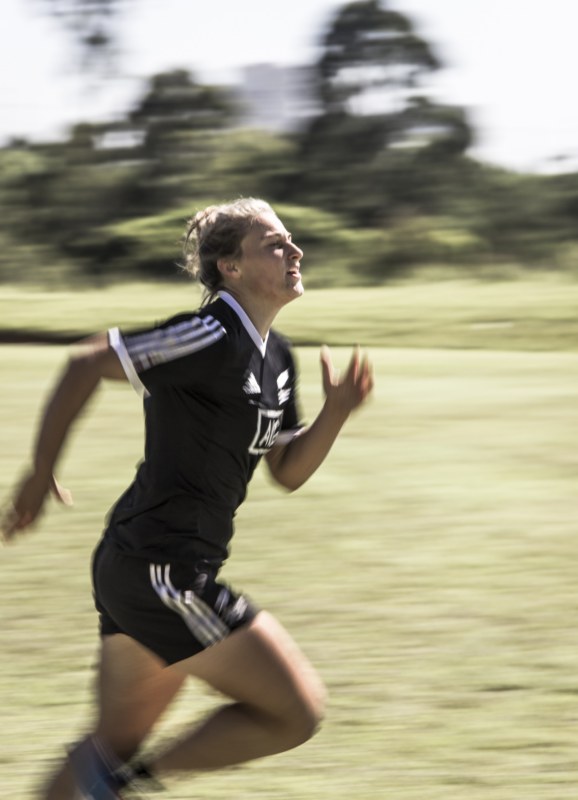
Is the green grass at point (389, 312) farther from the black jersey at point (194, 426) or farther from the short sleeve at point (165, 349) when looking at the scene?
the short sleeve at point (165, 349)

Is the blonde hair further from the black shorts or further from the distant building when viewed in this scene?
the distant building

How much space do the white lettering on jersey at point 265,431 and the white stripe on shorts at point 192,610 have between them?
384mm

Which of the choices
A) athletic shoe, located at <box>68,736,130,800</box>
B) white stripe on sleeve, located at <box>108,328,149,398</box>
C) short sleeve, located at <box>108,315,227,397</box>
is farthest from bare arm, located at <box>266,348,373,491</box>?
athletic shoe, located at <box>68,736,130,800</box>

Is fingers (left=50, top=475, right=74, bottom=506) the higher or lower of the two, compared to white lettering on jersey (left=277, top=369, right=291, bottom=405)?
lower

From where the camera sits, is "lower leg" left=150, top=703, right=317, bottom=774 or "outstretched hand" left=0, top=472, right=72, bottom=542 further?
"lower leg" left=150, top=703, right=317, bottom=774

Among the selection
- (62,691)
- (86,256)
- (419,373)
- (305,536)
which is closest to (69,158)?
(86,256)

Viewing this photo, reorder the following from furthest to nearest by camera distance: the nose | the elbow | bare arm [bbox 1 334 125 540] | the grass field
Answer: the grass field, the elbow, the nose, bare arm [bbox 1 334 125 540]

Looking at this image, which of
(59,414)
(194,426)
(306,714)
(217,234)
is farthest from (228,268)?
(306,714)

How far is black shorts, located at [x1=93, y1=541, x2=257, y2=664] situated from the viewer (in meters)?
3.35

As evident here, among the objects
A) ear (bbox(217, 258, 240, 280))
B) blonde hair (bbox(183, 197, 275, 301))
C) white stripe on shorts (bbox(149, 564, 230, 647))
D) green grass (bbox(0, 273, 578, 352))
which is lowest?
green grass (bbox(0, 273, 578, 352))

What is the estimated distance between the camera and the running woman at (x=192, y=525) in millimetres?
3305

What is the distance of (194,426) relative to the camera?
3387mm

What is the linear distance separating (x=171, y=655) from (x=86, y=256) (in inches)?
1085

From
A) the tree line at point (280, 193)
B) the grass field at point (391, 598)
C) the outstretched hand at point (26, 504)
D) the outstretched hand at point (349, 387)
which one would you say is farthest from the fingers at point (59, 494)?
the tree line at point (280, 193)
